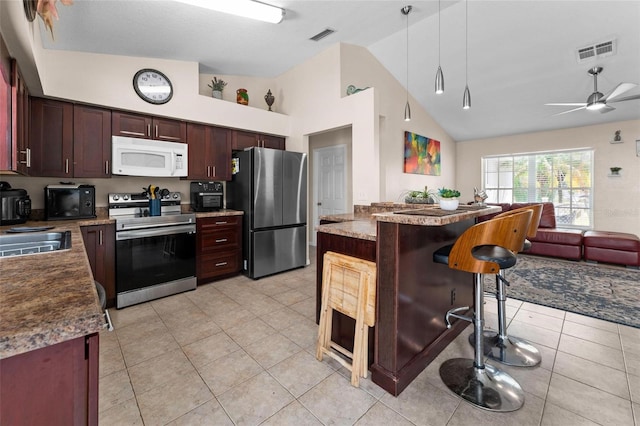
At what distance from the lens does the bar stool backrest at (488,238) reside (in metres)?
1.55

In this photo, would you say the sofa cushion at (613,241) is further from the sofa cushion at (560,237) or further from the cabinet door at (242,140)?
the cabinet door at (242,140)

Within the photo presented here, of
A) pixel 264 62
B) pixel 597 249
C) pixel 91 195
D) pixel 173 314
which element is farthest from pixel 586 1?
pixel 91 195

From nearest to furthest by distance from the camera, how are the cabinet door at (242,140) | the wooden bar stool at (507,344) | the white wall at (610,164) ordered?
the wooden bar stool at (507,344) → the cabinet door at (242,140) → the white wall at (610,164)

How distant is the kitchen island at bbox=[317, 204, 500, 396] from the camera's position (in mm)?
1674

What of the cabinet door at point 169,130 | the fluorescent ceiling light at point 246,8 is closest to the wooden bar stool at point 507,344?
the fluorescent ceiling light at point 246,8

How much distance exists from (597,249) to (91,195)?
683 cm

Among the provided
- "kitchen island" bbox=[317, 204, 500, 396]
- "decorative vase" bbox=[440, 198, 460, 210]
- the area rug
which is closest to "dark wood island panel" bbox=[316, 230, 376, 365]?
"kitchen island" bbox=[317, 204, 500, 396]

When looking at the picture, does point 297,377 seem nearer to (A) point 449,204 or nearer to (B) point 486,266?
(B) point 486,266

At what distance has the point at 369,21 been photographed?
11.5 ft

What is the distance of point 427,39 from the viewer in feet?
13.5

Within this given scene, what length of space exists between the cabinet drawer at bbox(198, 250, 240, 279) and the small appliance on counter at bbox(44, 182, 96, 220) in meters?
1.24

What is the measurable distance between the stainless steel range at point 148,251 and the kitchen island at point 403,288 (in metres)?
1.89

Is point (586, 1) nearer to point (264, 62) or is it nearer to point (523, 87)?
point (523, 87)

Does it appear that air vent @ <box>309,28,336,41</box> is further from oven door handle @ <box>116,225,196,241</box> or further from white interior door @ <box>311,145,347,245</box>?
oven door handle @ <box>116,225,196,241</box>
